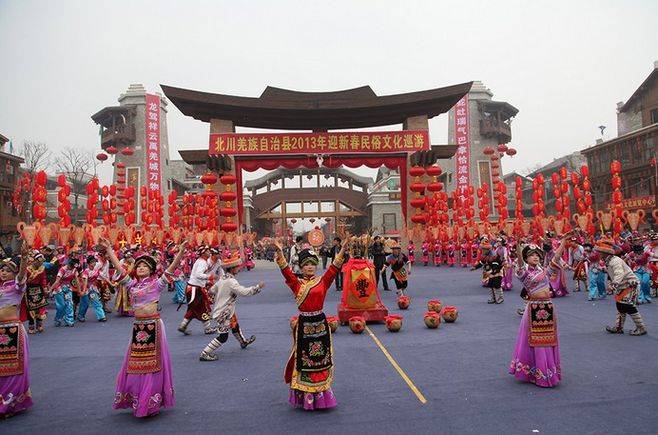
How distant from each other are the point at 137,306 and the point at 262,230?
36383mm

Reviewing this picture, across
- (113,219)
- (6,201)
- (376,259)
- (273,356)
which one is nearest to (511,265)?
(376,259)

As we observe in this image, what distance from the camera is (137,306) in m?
4.27

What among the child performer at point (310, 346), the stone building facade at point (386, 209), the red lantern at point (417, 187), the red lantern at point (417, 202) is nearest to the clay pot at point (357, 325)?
the child performer at point (310, 346)

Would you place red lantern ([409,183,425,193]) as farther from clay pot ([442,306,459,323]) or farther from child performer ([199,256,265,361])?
child performer ([199,256,265,361])

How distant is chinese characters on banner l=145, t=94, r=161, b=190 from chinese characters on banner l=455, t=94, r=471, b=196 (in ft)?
66.5

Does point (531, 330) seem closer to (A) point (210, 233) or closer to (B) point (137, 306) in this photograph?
(B) point (137, 306)

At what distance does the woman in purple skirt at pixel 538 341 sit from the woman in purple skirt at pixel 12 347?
4.94 m

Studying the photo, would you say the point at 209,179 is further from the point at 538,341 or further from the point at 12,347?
the point at 538,341

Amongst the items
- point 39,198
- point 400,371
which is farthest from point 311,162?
point 400,371

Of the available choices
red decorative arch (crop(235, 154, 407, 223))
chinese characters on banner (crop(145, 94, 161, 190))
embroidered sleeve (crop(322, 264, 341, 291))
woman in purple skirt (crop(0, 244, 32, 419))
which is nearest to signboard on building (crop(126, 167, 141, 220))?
chinese characters on banner (crop(145, 94, 161, 190))

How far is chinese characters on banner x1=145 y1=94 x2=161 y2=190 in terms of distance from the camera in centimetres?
2905

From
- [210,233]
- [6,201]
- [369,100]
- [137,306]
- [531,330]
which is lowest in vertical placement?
[531,330]

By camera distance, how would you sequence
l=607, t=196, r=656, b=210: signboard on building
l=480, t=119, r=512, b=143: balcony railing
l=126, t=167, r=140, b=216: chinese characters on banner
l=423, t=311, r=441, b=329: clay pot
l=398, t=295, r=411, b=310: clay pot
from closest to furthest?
1. l=423, t=311, r=441, b=329: clay pot
2. l=398, t=295, r=411, b=310: clay pot
3. l=607, t=196, r=656, b=210: signboard on building
4. l=126, t=167, r=140, b=216: chinese characters on banner
5. l=480, t=119, r=512, b=143: balcony railing

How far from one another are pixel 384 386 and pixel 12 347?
3.71 metres
